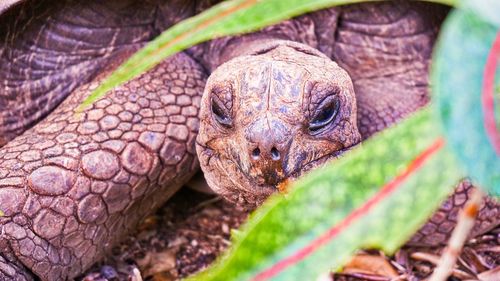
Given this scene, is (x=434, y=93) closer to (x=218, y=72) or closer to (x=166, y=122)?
(x=218, y=72)

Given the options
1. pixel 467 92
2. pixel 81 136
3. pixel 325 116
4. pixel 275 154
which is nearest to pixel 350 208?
pixel 467 92

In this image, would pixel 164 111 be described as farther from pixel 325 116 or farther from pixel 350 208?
pixel 350 208

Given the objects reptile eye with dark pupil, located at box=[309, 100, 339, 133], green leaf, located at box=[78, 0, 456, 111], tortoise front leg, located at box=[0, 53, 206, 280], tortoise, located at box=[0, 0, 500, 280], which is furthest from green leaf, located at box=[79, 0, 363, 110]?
tortoise front leg, located at box=[0, 53, 206, 280]

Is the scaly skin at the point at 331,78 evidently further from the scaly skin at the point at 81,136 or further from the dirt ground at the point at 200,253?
the scaly skin at the point at 81,136

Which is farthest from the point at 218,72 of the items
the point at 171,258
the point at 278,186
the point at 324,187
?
the point at 324,187

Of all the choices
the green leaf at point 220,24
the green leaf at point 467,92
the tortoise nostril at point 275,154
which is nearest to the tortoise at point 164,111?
the tortoise nostril at point 275,154

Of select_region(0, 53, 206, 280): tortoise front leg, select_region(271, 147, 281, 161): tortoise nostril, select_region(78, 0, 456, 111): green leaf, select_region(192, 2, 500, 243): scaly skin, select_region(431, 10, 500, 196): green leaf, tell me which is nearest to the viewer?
select_region(431, 10, 500, 196): green leaf

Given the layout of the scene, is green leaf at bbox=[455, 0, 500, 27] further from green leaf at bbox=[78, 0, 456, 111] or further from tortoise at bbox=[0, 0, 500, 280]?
tortoise at bbox=[0, 0, 500, 280]
